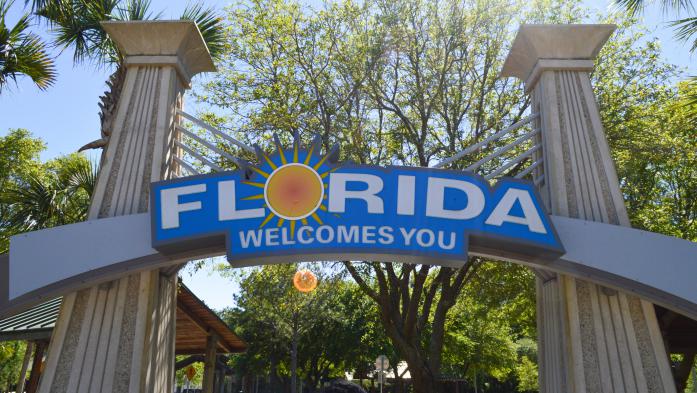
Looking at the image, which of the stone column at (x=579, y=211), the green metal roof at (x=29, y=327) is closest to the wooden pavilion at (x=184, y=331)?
the green metal roof at (x=29, y=327)

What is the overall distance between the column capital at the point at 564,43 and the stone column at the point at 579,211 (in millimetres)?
15

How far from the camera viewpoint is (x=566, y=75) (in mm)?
8461

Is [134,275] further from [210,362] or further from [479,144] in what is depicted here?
[210,362]

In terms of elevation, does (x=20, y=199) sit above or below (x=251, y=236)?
above

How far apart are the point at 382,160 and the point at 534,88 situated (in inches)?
276

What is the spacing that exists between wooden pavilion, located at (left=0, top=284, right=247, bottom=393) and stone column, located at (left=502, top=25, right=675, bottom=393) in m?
6.99

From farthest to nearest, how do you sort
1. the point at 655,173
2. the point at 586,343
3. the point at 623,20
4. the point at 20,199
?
the point at 655,173 < the point at 623,20 < the point at 20,199 < the point at 586,343

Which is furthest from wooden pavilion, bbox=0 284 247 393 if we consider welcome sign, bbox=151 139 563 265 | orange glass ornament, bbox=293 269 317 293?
welcome sign, bbox=151 139 563 265

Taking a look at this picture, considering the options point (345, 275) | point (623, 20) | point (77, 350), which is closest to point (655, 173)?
point (623, 20)

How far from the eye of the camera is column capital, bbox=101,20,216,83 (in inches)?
333

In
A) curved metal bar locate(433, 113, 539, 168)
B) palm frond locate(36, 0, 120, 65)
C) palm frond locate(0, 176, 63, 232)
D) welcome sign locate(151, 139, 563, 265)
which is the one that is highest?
palm frond locate(36, 0, 120, 65)

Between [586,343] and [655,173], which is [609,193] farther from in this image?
[655,173]

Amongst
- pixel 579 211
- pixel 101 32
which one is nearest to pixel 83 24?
pixel 101 32

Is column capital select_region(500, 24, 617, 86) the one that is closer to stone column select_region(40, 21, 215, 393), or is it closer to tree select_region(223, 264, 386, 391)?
stone column select_region(40, 21, 215, 393)
